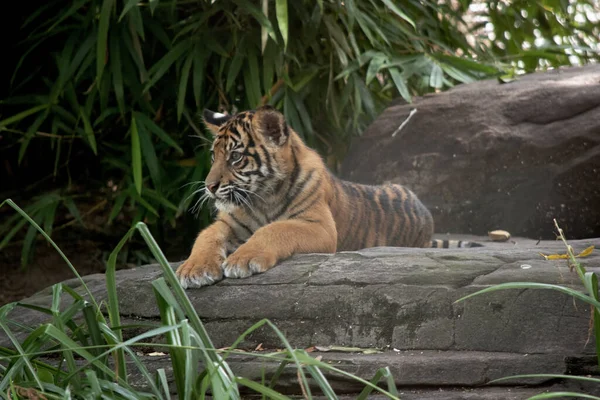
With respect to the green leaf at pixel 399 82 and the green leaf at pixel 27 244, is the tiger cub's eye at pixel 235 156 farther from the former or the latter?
the green leaf at pixel 27 244

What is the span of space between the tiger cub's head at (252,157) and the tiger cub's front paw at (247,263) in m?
0.57

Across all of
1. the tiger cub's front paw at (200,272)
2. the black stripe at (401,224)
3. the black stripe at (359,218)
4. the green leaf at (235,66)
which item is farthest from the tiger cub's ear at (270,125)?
the green leaf at (235,66)

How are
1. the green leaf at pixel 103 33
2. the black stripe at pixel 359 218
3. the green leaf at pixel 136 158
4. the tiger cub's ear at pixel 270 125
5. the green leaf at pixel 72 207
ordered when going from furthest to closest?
the green leaf at pixel 72 207 → the green leaf at pixel 136 158 → the green leaf at pixel 103 33 → the black stripe at pixel 359 218 → the tiger cub's ear at pixel 270 125

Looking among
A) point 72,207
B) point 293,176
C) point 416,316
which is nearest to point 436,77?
point 293,176

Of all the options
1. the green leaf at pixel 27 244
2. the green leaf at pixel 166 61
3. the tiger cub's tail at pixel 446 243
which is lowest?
the green leaf at pixel 27 244

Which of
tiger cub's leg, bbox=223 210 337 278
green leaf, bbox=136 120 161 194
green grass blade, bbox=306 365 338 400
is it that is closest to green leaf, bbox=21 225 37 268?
green leaf, bbox=136 120 161 194

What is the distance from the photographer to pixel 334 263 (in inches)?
125

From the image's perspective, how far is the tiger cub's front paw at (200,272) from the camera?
3.19 metres

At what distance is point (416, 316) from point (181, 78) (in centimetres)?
273

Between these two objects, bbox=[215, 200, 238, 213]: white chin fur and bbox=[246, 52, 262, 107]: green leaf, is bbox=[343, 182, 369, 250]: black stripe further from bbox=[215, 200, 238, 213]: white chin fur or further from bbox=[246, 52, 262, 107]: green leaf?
bbox=[246, 52, 262, 107]: green leaf

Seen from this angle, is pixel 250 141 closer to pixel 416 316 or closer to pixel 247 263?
pixel 247 263

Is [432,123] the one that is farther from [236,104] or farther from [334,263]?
[334,263]

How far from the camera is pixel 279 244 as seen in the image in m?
3.39

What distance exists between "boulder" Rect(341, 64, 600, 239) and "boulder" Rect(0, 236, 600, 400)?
1686mm
